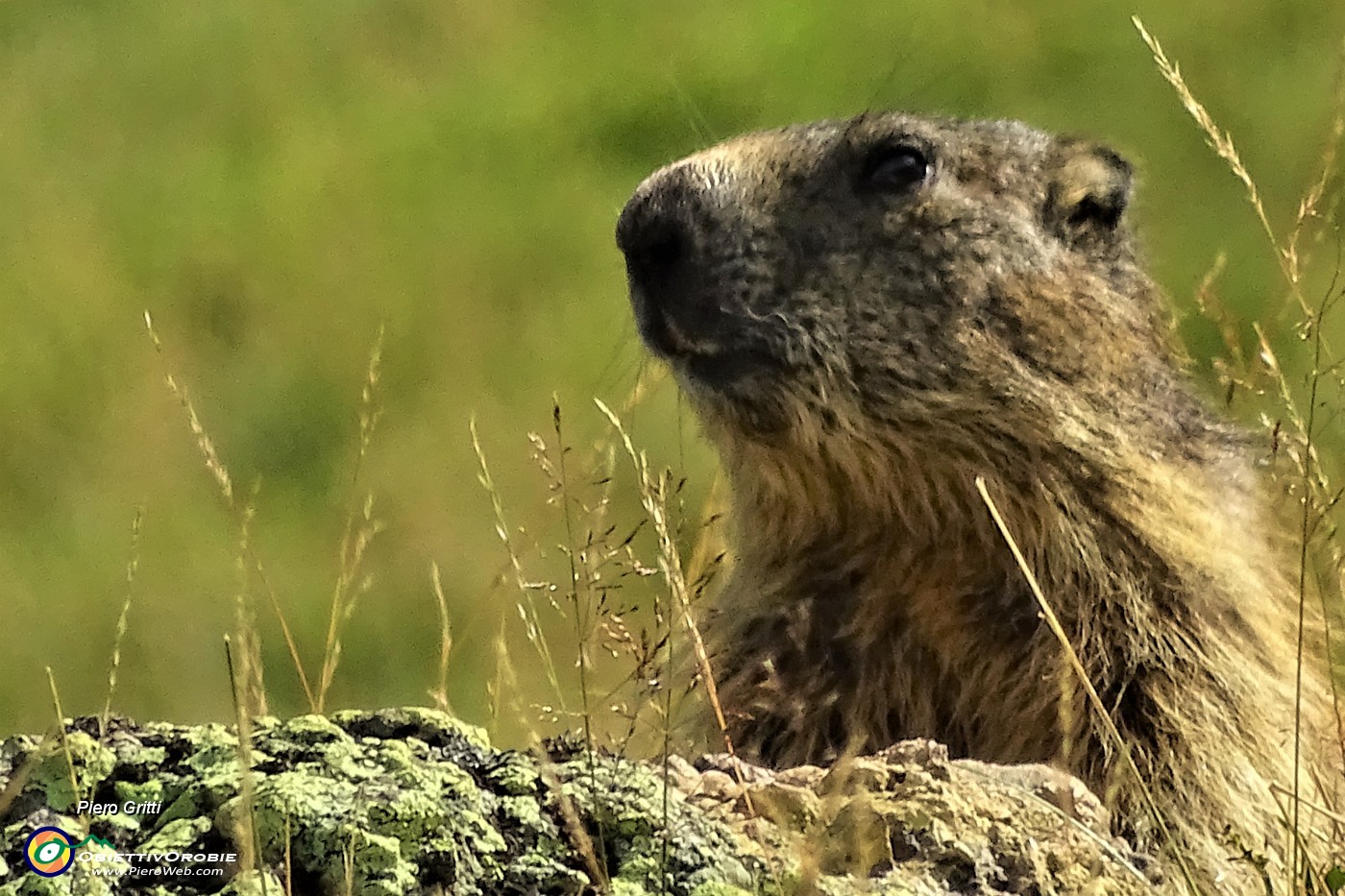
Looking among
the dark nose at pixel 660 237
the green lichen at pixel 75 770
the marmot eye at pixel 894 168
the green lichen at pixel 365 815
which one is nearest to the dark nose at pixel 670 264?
the dark nose at pixel 660 237

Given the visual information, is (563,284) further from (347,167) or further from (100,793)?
(100,793)

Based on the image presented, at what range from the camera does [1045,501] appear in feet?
13.1

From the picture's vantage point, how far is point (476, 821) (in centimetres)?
255

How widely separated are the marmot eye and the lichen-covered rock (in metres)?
1.72

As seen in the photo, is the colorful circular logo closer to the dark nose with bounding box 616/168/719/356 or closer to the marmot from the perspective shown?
the marmot

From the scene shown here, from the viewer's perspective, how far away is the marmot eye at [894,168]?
4.26 metres

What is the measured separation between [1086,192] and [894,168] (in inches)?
19.7

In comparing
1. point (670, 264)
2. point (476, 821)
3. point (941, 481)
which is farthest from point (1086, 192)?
point (476, 821)

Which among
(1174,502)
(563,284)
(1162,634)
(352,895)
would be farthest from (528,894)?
(563,284)

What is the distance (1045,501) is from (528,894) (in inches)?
71.6

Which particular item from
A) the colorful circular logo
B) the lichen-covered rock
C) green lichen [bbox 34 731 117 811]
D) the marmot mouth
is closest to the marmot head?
the marmot mouth

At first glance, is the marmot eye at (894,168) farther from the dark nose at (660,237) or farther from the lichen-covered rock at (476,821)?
the lichen-covered rock at (476,821)

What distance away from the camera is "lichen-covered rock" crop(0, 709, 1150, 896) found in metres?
2.45

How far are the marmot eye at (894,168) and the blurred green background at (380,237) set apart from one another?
2.92m
